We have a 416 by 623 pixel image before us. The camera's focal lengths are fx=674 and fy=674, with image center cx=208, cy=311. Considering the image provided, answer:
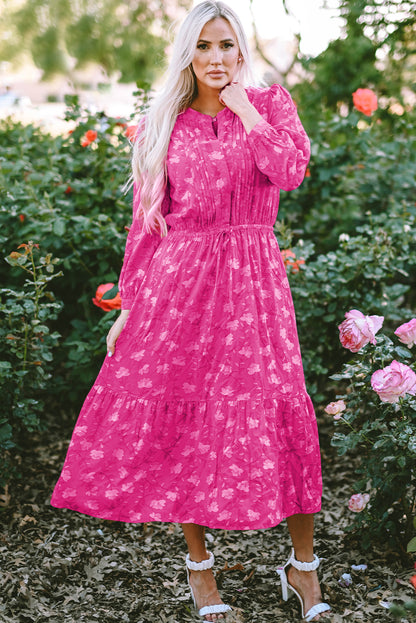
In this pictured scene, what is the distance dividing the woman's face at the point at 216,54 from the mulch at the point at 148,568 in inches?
70.0

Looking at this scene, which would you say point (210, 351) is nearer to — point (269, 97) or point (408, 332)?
point (408, 332)

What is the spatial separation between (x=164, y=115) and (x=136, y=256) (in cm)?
50

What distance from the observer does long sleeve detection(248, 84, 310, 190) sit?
6.79 ft

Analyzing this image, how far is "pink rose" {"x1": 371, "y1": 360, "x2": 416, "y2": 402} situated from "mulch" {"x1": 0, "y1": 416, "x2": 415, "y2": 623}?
687 millimetres

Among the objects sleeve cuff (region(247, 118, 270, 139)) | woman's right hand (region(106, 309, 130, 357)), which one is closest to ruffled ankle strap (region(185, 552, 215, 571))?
woman's right hand (region(106, 309, 130, 357))

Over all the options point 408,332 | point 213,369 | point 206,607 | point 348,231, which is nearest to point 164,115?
Result: point 213,369

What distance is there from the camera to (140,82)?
3.58 meters

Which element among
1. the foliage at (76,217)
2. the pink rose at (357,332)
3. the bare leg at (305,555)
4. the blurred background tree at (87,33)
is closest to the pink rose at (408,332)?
the pink rose at (357,332)

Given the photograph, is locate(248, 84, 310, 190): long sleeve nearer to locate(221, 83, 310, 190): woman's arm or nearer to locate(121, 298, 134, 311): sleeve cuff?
locate(221, 83, 310, 190): woman's arm

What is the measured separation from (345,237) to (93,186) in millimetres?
1367

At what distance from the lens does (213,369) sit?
7.20ft

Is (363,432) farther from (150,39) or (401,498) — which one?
(150,39)

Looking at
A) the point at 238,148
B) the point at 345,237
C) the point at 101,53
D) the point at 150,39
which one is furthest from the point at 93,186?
the point at 101,53

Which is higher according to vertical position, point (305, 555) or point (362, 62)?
point (362, 62)
